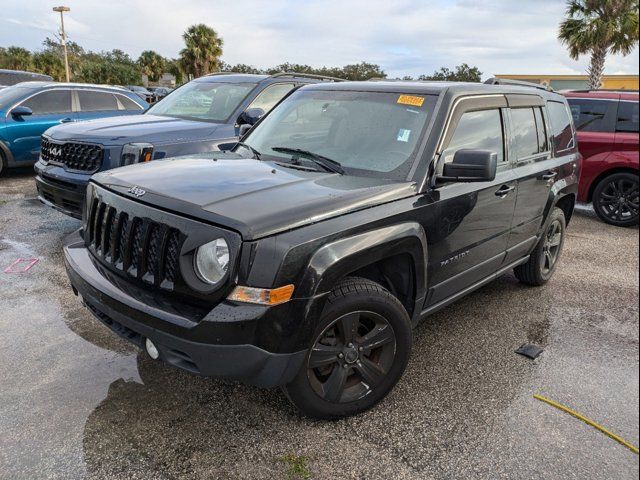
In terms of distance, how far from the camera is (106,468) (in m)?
2.37

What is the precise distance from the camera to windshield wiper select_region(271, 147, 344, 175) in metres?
3.14

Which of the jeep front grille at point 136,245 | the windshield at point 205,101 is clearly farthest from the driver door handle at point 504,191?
the windshield at point 205,101

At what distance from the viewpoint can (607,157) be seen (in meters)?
7.55

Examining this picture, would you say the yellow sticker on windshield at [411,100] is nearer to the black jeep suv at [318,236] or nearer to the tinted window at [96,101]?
the black jeep suv at [318,236]

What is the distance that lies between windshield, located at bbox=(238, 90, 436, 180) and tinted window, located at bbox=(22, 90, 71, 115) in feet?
21.5

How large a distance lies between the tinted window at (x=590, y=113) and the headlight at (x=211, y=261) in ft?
23.6

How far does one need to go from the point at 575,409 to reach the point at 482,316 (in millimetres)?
1401

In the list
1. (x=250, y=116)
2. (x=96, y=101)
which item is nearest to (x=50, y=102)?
(x=96, y=101)

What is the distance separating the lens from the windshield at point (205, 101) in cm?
622

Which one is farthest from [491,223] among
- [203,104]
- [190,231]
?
[203,104]

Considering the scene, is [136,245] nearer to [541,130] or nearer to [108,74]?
[541,130]

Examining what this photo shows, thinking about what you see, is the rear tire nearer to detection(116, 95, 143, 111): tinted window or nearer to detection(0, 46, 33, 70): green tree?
detection(116, 95, 143, 111): tinted window

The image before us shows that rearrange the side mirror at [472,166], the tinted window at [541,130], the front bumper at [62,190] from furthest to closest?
the front bumper at [62,190], the tinted window at [541,130], the side mirror at [472,166]

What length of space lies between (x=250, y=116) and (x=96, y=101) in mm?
4903
